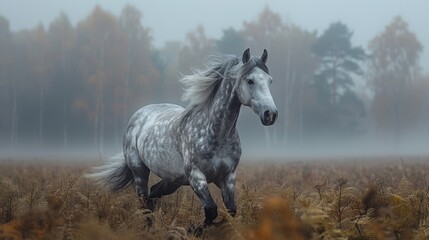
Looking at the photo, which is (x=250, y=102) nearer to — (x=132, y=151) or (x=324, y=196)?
(x=324, y=196)

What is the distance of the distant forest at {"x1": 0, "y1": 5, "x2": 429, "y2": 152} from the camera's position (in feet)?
115

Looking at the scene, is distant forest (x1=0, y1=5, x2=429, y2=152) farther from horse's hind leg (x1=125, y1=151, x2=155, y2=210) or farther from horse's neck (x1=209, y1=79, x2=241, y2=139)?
horse's neck (x1=209, y1=79, x2=241, y2=139)

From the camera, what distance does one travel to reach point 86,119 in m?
36.8

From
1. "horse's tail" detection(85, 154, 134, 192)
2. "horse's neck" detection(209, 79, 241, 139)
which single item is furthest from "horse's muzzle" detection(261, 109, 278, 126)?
"horse's tail" detection(85, 154, 134, 192)

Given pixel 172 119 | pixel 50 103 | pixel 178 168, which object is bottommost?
pixel 178 168

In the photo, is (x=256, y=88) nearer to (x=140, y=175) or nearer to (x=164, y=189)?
(x=164, y=189)

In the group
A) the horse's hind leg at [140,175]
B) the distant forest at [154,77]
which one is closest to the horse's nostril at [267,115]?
the horse's hind leg at [140,175]

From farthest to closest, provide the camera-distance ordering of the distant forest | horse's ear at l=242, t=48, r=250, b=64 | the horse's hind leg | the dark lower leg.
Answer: the distant forest, the horse's hind leg, the dark lower leg, horse's ear at l=242, t=48, r=250, b=64

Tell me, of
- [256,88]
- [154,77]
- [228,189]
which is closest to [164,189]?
[228,189]

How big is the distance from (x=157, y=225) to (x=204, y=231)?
43 cm

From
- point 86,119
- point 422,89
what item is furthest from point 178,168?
point 422,89

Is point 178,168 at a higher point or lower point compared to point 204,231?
higher

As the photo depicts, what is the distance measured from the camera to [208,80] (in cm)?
520

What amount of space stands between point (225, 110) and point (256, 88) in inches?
17.7
